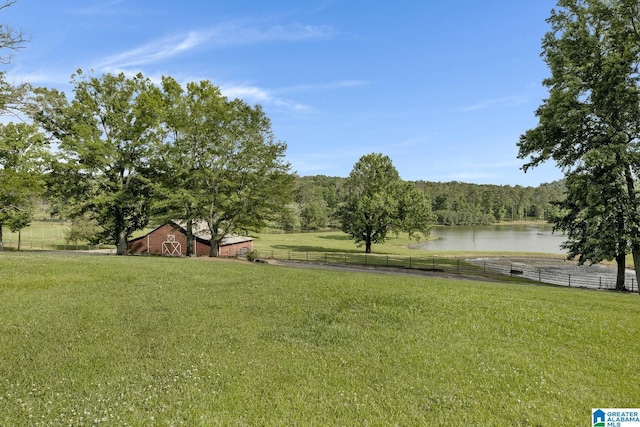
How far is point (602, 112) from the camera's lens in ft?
68.1

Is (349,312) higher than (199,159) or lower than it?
lower

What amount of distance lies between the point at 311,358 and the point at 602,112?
22932 mm

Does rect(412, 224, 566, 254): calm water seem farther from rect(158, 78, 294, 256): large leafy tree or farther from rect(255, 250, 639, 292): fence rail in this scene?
rect(158, 78, 294, 256): large leafy tree

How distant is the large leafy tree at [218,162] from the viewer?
3150 cm

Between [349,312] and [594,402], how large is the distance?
6.22 metres

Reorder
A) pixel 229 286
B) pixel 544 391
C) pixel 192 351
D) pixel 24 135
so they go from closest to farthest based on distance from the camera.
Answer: pixel 544 391, pixel 192 351, pixel 229 286, pixel 24 135

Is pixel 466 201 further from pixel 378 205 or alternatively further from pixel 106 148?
pixel 106 148

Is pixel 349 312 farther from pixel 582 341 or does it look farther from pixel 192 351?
pixel 582 341

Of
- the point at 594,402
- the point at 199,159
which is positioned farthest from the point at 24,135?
the point at 594,402

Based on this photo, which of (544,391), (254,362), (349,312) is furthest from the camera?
(349,312)

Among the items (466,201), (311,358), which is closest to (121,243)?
(311,358)

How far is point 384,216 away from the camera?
50312 mm

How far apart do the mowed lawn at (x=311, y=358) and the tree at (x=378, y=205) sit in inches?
1440

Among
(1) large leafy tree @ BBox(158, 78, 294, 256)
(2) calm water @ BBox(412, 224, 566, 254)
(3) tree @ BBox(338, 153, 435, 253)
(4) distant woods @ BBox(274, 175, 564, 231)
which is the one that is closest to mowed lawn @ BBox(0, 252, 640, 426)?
(1) large leafy tree @ BBox(158, 78, 294, 256)
